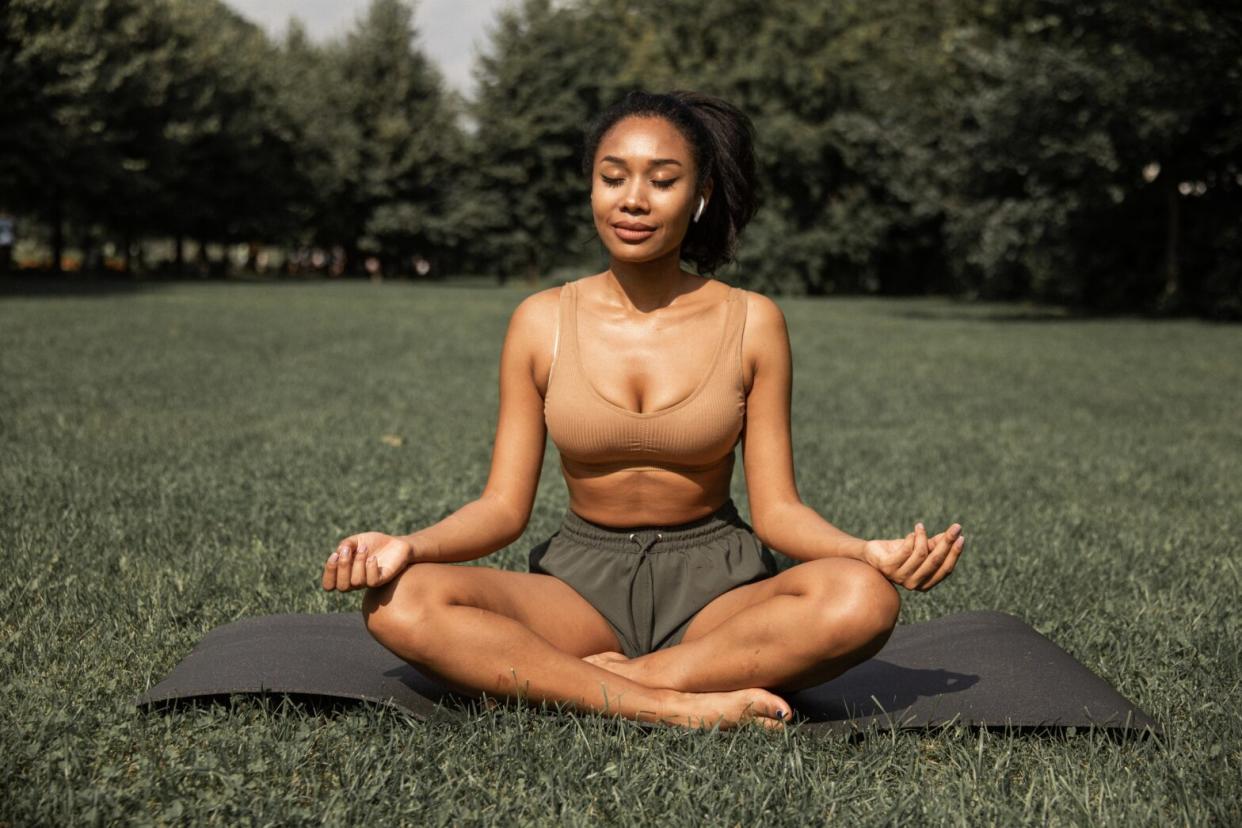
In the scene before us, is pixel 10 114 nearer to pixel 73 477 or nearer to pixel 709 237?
pixel 73 477

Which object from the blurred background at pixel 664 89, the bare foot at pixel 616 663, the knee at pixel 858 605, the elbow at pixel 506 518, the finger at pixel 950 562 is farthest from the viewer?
the blurred background at pixel 664 89

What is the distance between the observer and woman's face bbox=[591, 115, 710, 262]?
3268mm

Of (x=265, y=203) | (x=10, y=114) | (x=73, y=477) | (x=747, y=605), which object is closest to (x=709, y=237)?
(x=747, y=605)

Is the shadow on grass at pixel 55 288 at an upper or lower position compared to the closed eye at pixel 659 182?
lower

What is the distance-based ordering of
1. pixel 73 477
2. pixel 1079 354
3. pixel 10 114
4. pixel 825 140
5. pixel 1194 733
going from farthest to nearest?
pixel 825 140
pixel 10 114
pixel 1079 354
pixel 73 477
pixel 1194 733

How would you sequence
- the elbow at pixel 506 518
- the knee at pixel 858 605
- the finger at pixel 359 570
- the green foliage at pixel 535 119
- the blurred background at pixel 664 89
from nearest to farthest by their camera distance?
1. the finger at pixel 359 570
2. the knee at pixel 858 605
3. the elbow at pixel 506 518
4. the blurred background at pixel 664 89
5. the green foliage at pixel 535 119

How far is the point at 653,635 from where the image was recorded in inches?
135

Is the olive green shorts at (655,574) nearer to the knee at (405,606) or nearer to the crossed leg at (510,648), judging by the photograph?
the crossed leg at (510,648)

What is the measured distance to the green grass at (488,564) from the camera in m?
2.76

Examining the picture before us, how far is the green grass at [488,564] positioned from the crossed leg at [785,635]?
0.18m

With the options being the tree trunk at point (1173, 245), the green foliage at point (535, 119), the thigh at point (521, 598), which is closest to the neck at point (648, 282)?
A: the thigh at point (521, 598)

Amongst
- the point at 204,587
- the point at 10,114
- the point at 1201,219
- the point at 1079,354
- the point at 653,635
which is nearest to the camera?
the point at 653,635

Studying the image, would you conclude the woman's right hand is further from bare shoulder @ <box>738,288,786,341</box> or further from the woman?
bare shoulder @ <box>738,288,786,341</box>

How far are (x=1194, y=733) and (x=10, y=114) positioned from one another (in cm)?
3210
